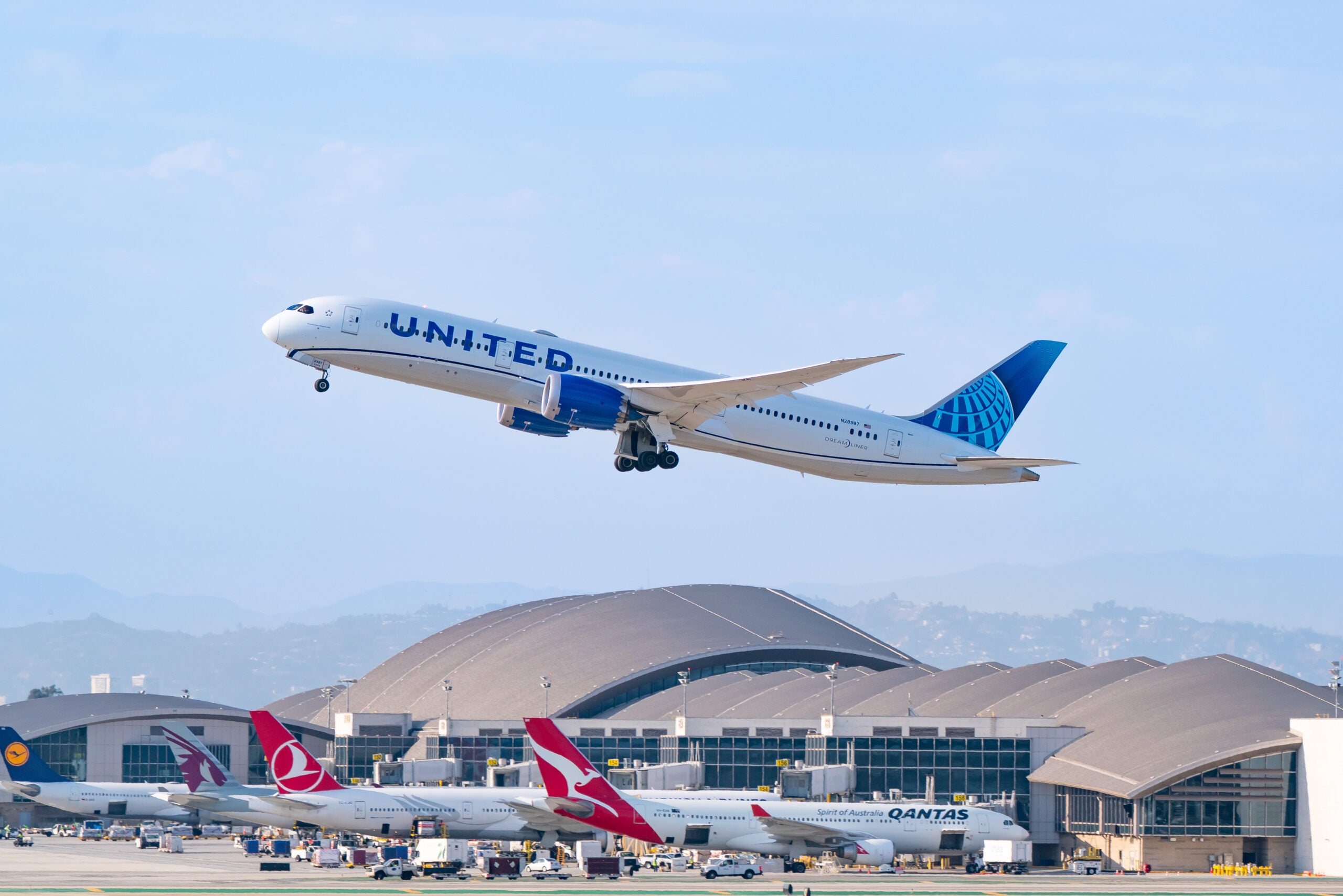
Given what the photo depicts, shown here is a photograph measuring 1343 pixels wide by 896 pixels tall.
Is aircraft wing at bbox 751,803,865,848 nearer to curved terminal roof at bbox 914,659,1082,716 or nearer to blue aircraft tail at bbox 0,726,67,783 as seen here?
curved terminal roof at bbox 914,659,1082,716

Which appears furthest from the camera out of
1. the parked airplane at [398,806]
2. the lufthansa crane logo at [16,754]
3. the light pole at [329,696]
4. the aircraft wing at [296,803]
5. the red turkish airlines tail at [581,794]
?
the light pole at [329,696]

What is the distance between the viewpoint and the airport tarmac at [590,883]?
62.2 m

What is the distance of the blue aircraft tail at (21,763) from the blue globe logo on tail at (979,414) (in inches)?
2495

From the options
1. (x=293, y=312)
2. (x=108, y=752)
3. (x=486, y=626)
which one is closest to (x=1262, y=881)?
(x=293, y=312)

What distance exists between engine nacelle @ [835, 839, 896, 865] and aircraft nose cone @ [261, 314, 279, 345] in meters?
37.2

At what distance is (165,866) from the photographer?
78938 mm

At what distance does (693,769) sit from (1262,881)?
46031 mm

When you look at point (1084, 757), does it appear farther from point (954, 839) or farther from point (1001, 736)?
point (954, 839)

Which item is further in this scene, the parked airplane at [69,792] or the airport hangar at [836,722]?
the parked airplane at [69,792]

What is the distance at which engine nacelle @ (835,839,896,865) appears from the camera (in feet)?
258

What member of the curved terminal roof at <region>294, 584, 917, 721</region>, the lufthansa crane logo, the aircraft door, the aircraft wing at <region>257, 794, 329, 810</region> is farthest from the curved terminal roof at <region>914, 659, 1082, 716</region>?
the lufthansa crane logo

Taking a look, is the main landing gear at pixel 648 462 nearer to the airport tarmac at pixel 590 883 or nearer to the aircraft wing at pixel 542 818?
the airport tarmac at pixel 590 883

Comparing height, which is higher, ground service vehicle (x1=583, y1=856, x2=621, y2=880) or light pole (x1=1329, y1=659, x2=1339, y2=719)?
light pole (x1=1329, y1=659, x2=1339, y2=719)

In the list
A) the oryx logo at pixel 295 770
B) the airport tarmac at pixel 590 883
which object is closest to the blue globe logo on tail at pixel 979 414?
the airport tarmac at pixel 590 883
